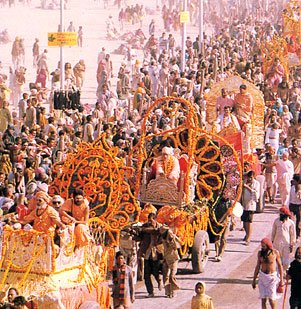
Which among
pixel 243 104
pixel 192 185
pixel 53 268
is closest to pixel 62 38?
pixel 243 104

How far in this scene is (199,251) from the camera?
17.6m

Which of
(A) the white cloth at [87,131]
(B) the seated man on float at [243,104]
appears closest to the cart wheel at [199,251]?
(A) the white cloth at [87,131]

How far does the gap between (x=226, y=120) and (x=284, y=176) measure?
2.03 meters

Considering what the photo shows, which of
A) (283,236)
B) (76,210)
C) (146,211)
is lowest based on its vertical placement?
(283,236)

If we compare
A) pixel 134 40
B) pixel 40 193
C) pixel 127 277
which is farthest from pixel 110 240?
pixel 134 40

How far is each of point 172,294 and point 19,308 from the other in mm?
5354

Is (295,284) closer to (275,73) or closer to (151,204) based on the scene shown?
(151,204)

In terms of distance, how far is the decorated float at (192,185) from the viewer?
17.5m

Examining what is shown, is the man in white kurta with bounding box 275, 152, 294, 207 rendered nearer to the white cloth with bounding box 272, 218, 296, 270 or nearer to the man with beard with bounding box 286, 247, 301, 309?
the white cloth with bounding box 272, 218, 296, 270

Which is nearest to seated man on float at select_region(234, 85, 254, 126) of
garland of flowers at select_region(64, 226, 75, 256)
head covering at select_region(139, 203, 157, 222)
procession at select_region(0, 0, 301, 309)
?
procession at select_region(0, 0, 301, 309)

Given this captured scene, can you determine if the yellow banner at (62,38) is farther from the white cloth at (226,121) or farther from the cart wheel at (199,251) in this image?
the cart wheel at (199,251)

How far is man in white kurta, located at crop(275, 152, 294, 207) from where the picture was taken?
22.1 m

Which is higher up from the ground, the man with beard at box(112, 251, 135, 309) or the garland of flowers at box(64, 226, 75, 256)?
the garland of flowers at box(64, 226, 75, 256)

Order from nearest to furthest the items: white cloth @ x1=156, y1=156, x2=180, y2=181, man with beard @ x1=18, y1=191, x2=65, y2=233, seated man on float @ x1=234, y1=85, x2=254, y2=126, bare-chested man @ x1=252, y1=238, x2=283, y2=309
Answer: man with beard @ x1=18, y1=191, x2=65, y2=233 < bare-chested man @ x1=252, y1=238, x2=283, y2=309 < white cloth @ x1=156, y1=156, x2=180, y2=181 < seated man on float @ x1=234, y1=85, x2=254, y2=126
